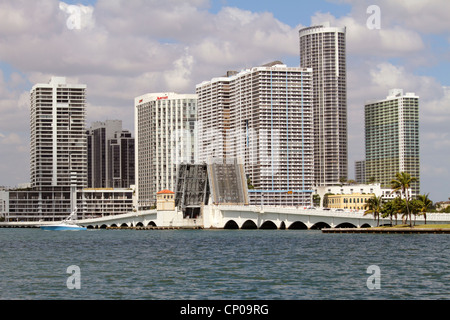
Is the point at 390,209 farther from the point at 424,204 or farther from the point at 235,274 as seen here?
the point at 235,274

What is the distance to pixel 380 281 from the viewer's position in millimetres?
59906

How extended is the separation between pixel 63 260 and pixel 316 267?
30878mm

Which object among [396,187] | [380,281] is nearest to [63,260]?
[380,281]

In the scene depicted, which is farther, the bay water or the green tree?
the green tree

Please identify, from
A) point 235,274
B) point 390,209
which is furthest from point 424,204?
point 235,274

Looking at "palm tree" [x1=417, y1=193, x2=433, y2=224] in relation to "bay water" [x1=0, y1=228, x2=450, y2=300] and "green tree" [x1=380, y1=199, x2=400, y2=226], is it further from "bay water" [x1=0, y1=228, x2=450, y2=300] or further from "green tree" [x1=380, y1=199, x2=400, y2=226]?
"bay water" [x1=0, y1=228, x2=450, y2=300]

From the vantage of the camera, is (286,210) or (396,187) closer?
(396,187)

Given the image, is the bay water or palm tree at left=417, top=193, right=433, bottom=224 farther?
palm tree at left=417, top=193, right=433, bottom=224

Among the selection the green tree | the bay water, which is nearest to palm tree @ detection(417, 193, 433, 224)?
the green tree

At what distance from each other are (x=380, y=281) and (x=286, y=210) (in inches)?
4863

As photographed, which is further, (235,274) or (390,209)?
(390,209)
